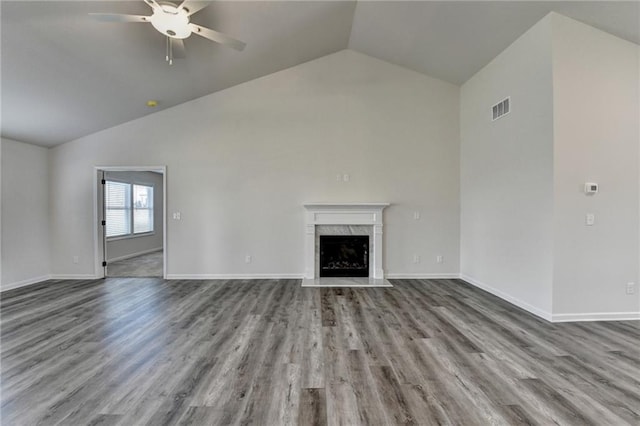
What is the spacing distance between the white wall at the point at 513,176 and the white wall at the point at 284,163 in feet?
1.64

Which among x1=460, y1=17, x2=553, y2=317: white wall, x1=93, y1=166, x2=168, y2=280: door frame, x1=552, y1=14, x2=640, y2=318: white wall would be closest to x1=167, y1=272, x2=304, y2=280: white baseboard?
x1=93, y1=166, x2=168, y2=280: door frame

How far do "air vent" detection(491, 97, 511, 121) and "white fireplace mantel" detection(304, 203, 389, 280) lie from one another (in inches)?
84.2

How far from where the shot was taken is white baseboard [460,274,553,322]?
332 centimetres

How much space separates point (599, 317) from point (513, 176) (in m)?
1.86

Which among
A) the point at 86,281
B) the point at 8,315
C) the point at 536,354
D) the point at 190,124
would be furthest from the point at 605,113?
the point at 86,281

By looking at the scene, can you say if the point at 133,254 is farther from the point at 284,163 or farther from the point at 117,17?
the point at 117,17

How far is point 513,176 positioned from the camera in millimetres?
3881

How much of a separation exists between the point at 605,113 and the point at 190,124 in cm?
590

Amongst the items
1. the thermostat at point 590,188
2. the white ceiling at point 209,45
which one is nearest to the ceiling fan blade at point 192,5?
the white ceiling at point 209,45

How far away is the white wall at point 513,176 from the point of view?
3346 mm

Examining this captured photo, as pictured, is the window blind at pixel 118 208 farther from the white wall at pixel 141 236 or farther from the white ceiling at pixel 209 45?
the white ceiling at pixel 209 45

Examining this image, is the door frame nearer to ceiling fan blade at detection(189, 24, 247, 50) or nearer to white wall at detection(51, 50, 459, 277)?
white wall at detection(51, 50, 459, 277)

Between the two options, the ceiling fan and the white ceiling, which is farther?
the white ceiling

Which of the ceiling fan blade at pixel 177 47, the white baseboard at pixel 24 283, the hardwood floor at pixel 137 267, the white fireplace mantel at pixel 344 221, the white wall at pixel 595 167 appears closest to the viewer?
the ceiling fan blade at pixel 177 47
